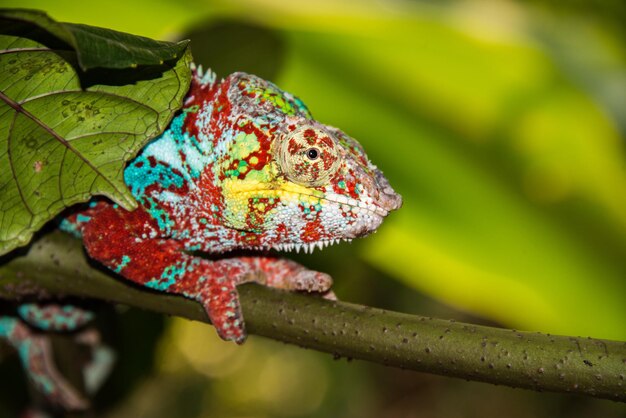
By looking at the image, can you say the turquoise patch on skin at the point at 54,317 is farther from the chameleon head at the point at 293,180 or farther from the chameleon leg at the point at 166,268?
the chameleon head at the point at 293,180

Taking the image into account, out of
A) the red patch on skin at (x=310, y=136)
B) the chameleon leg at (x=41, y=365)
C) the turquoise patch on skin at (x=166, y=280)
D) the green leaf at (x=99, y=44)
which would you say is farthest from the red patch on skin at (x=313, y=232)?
the chameleon leg at (x=41, y=365)

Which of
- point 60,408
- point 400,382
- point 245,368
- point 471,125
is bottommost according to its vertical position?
point 245,368

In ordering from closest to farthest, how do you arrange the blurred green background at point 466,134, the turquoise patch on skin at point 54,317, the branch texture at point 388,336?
the branch texture at point 388,336, the turquoise patch on skin at point 54,317, the blurred green background at point 466,134

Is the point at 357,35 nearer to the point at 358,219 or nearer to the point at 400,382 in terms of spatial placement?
the point at 358,219

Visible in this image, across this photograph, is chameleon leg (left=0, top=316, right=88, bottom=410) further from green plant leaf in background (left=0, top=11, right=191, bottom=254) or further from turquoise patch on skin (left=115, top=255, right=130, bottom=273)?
green plant leaf in background (left=0, top=11, right=191, bottom=254)

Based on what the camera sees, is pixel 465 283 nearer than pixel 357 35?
Yes

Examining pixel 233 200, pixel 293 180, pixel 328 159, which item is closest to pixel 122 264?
pixel 233 200

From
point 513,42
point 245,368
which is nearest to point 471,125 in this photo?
point 513,42

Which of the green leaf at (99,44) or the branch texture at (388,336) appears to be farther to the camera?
the branch texture at (388,336)

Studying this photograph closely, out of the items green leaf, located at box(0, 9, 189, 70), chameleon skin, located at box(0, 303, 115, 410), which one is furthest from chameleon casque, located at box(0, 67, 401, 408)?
chameleon skin, located at box(0, 303, 115, 410)
